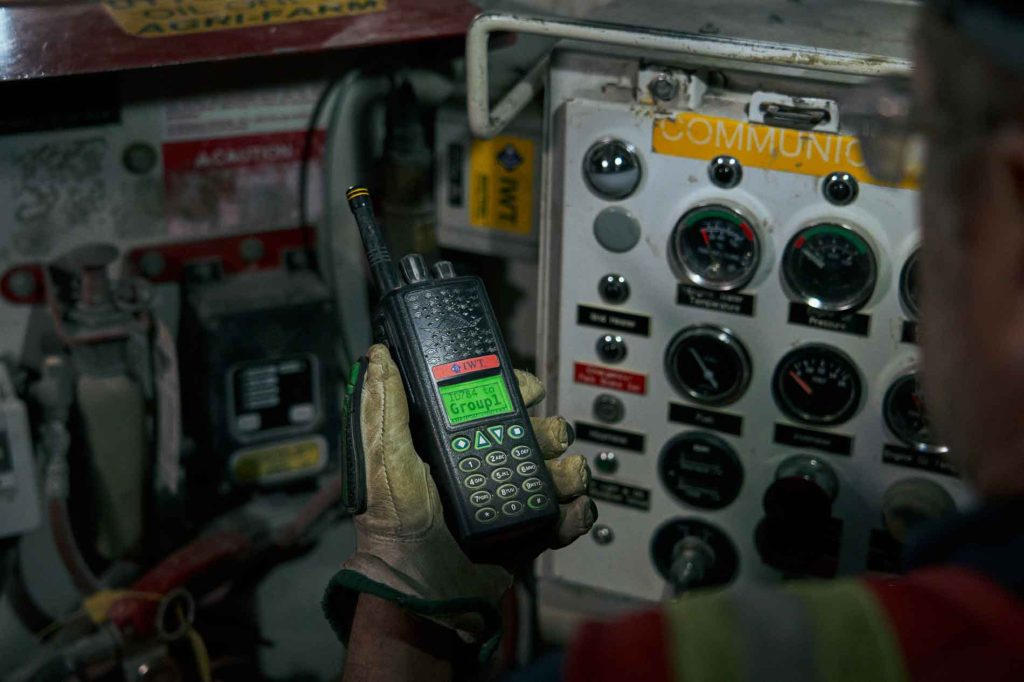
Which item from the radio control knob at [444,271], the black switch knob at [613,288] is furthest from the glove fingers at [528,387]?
the black switch knob at [613,288]

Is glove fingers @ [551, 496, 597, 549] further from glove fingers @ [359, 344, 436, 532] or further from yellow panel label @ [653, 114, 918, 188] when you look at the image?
yellow panel label @ [653, 114, 918, 188]

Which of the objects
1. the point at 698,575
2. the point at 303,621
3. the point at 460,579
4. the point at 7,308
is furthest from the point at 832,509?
the point at 7,308


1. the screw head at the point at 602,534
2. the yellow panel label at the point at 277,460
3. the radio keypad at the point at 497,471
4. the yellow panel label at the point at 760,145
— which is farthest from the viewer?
the yellow panel label at the point at 277,460

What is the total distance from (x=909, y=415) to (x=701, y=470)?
0.88 feet

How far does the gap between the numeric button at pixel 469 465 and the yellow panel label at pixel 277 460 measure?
770 millimetres

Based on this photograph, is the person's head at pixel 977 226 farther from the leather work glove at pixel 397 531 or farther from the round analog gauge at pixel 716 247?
the round analog gauge at pixel 716 247

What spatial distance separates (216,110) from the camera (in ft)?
5.85

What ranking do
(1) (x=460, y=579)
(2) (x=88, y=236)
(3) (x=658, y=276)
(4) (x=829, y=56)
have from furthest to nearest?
(2) (x=88, y=236), (3) (x=658, y=276), (4) (x=829, y=56), (1) (x=460, y=579)

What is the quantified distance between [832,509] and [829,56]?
1.79 ft

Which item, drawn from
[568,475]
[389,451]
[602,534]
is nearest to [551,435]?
[568,475]

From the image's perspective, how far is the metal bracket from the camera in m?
1.23

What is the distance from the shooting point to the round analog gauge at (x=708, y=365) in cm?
142

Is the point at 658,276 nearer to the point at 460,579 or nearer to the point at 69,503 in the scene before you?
the point at 460,579

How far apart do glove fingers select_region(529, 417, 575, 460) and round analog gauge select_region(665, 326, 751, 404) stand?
28 cm
